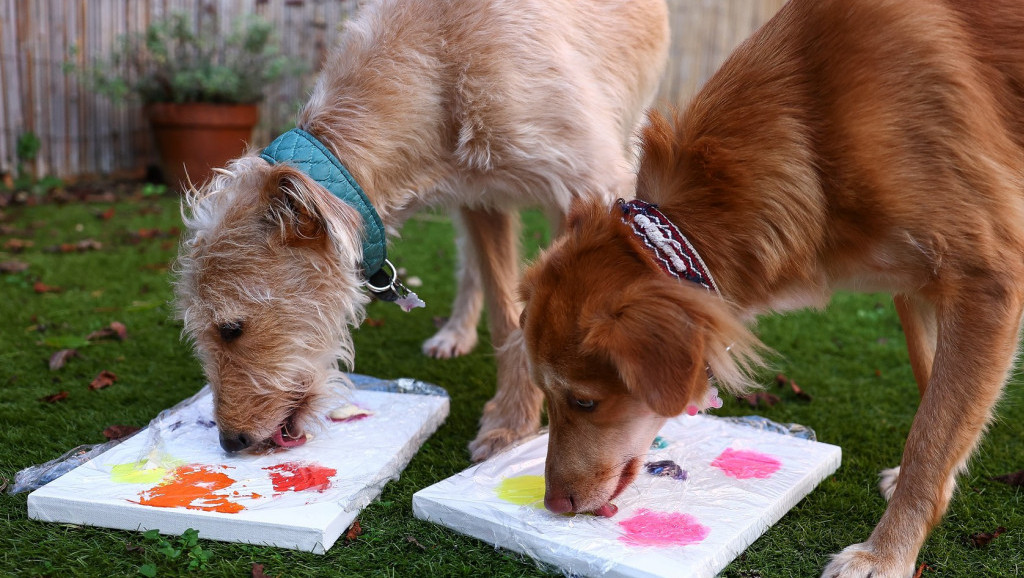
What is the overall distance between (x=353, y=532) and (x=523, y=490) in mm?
558

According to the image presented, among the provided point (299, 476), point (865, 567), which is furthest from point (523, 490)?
point (865, 567)

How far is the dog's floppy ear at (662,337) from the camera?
2074 mm

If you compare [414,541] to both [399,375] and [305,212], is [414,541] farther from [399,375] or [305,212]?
[399,375]

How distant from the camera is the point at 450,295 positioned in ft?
18.5

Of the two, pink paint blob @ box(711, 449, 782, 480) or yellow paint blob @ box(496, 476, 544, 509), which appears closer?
yellow paint blob @ box(496, 476, 544, 509)

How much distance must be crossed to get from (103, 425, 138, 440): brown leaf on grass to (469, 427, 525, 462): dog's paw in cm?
134

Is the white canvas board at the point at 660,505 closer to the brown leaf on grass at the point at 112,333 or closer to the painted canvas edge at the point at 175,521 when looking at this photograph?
the painted canvas edge at the point at 175,521

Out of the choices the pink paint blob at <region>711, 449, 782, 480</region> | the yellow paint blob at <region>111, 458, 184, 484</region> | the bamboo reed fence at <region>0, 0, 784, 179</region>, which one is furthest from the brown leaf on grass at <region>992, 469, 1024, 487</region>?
the bamboo reed fence at <region>0, 0, 784, 179</region>

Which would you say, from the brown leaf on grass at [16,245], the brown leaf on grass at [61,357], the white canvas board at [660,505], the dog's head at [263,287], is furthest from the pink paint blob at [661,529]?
the brown leaf on grass at [16,245]

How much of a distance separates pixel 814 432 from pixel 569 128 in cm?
157

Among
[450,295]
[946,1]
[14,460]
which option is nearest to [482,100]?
[946,1]

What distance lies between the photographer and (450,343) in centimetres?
458

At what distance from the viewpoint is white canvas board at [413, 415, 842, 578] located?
7.53 feet

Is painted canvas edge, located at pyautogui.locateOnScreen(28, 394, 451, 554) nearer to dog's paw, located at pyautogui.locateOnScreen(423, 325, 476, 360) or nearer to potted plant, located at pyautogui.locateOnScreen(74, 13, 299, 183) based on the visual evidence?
dog's paw, located at pyautogui.locateOnScreen(423, 325, 476, 360)
